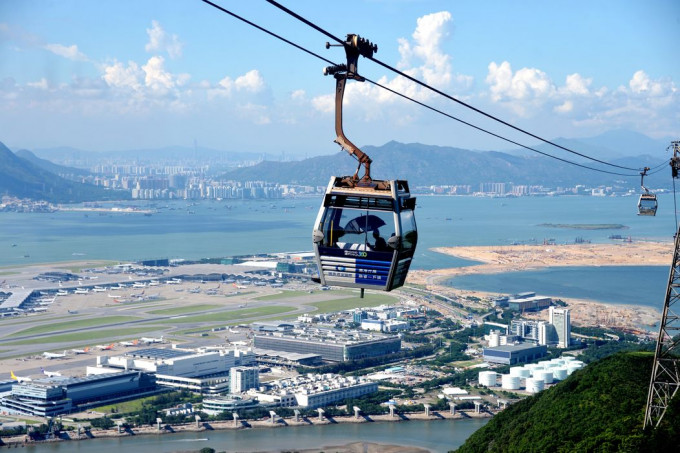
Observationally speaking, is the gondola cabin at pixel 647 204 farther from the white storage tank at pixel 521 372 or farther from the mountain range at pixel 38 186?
the mountain range at pixel 38 186

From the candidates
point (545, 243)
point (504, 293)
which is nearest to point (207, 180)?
point (545, 243)

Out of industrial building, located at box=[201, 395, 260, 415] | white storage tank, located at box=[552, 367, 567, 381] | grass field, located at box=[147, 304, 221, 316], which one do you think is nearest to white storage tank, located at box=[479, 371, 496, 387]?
white storage tank, located at box=[552, 367, 567, 381]

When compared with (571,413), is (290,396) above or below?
below

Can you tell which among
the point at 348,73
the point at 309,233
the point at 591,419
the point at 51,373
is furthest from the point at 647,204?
the point at 309,233

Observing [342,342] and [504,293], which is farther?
[504,293]

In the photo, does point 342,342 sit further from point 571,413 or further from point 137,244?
point 137,244
